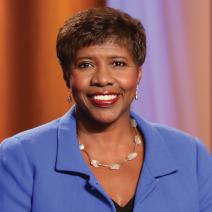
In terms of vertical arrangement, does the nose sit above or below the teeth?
above

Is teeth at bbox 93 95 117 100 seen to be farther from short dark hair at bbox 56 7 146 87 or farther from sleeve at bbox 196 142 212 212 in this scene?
sleeve at bbox 196 142 212 212

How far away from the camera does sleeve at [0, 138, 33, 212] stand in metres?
1.40

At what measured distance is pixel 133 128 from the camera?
159 centimetres

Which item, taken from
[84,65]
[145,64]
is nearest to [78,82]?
[84,65]

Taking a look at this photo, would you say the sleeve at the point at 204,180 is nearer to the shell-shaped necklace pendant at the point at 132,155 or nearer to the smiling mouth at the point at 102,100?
the shell-shaped necklace pendant at the point at 132,155

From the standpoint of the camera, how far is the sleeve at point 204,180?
1.51m

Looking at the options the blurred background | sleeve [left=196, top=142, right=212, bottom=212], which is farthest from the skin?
the blurred background

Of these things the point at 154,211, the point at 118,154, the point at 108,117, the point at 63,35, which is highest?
the point at 63,35

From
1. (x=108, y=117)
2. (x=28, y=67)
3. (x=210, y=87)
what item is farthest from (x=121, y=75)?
(x=210, y=87)

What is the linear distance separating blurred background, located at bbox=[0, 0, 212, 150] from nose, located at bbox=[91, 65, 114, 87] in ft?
1.62

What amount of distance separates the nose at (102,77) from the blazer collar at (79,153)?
158 mm

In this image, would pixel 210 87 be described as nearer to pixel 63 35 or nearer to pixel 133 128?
pixel 133 128

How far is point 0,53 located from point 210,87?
0.71 meters

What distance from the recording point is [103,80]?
4.58 feet
